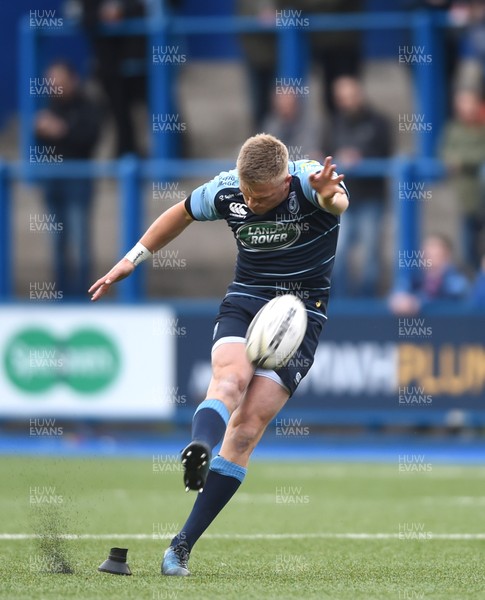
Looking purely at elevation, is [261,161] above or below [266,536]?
above

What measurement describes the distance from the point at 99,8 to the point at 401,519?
9619 millimetres

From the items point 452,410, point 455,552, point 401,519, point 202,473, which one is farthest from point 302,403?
point 202,473

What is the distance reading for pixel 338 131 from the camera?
1481cm

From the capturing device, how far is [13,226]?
15.3 metres

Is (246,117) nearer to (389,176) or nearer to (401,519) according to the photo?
(389,176)

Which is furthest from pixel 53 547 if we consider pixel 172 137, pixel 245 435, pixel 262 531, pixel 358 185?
pixel 172 137

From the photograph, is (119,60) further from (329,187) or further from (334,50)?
(329,187)

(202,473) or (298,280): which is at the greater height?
(298,280)

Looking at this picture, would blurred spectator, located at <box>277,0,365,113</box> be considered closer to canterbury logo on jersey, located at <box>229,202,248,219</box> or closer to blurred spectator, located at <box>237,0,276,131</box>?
blurred spectator, located at <box>237,0,276,131</box>

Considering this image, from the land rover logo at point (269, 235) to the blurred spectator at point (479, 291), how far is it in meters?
7.44

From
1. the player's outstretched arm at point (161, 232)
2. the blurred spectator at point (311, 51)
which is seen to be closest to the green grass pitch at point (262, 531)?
the player's outstretched arm at point (161, 232)

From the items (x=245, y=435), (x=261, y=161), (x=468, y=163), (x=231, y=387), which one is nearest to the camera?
(x=261, y=161)

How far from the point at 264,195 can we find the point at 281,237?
1.18 ft

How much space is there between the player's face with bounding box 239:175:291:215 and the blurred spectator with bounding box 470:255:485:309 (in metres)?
7.56
